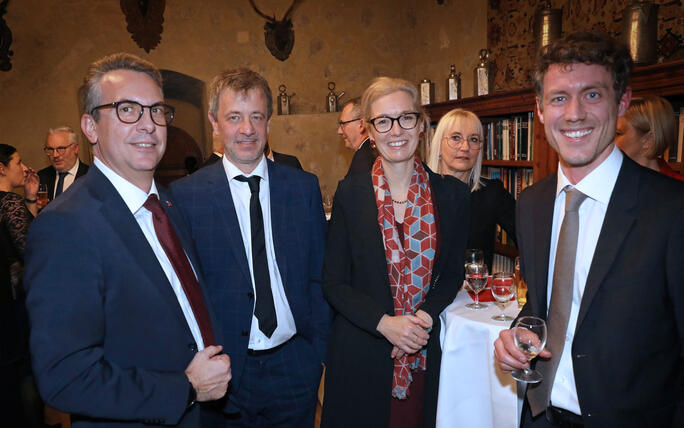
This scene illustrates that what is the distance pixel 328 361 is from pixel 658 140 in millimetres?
2404

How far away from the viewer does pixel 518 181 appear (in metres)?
4.57

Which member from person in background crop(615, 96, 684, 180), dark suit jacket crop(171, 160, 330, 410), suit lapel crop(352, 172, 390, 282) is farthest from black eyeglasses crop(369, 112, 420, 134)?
person in background crop(615, 96, 684, 180)

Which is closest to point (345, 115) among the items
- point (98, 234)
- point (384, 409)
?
point (384, 409)

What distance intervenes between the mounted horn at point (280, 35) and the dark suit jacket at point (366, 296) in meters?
5.36

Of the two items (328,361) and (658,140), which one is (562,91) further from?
(658,140)

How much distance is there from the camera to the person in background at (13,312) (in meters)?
2.64

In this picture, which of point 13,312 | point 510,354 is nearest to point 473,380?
point 510,354

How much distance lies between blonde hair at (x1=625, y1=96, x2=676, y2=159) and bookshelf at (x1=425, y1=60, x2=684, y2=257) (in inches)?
3.6

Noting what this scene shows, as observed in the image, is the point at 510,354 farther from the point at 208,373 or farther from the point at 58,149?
the point at 58,149

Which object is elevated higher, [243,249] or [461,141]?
[461,141]

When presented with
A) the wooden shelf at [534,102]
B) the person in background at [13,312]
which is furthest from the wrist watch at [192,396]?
the wooden shelf at [534,102]

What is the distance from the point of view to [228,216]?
1972mm

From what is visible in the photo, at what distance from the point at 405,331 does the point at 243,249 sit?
2.41ft

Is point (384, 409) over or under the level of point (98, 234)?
under
